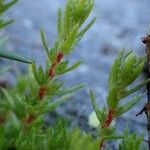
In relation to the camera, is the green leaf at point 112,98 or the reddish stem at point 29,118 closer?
the green leaf at point 112,98

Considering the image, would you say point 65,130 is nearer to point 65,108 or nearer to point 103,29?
point 65,108

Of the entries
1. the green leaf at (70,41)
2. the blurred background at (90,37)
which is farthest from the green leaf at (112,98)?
the blurred background at (90,37)

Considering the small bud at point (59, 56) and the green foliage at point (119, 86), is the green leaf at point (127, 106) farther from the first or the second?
the small bud at point (59, 56)

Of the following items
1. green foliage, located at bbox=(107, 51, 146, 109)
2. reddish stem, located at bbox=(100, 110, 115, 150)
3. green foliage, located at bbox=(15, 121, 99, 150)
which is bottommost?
green foliage, located at bbox=(15, 121, 99, 150)

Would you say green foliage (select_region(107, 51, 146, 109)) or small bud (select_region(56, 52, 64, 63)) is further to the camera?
small bud (select_region(56, 52, 64, 63))

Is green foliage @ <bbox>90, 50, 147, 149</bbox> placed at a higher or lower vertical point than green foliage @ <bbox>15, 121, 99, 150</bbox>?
higher

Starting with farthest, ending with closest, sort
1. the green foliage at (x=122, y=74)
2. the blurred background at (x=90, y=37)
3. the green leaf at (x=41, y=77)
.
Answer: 1. the blurred background at (x=90, y=37)
2. the green leaf at (x=41, y=77)
3. the green foliage at (x=122, y=74)

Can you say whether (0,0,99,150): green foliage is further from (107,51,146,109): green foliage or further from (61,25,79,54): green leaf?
(107,51,146,109): green foliage

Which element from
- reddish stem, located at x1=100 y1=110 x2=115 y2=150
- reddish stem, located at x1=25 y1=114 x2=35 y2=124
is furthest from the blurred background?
reddish stem, located at x1=100 y1=110 x2=115 y2=150

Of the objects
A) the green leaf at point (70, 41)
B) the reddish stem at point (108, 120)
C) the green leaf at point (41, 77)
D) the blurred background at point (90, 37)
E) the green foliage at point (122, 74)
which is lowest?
the reddish stem at point (108, 120)

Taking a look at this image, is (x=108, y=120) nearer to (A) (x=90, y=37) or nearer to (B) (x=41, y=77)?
(B) (x=41, y=77)
